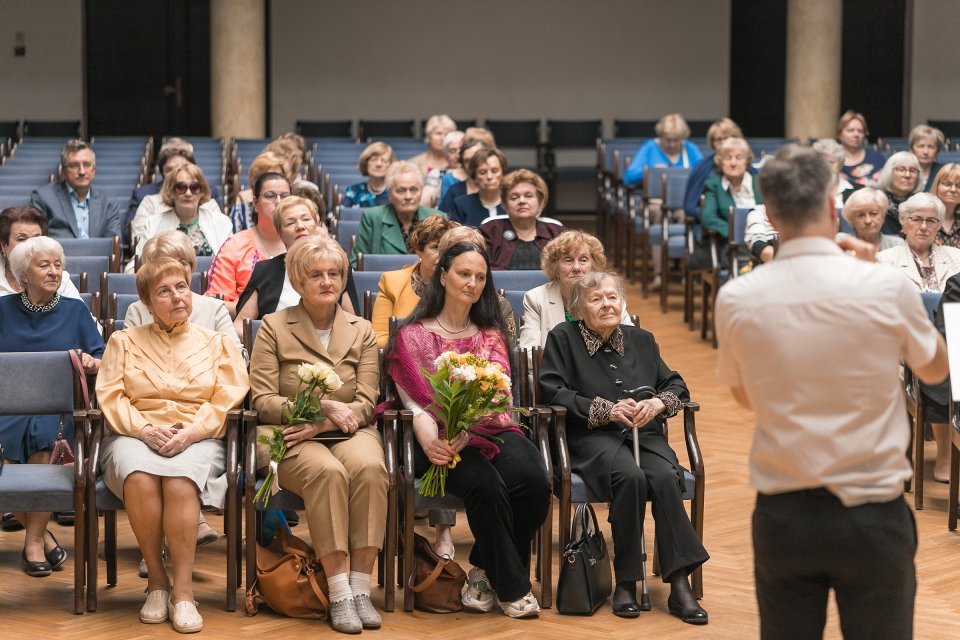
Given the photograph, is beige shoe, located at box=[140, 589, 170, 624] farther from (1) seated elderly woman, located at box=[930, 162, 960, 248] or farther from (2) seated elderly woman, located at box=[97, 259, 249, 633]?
(1) seated elderly woman, located at box=[930, 162, 960, 248]

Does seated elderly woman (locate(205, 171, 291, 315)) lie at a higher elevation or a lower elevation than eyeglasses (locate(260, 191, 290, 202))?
lower

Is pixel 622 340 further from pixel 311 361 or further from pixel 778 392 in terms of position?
pixel 778 392

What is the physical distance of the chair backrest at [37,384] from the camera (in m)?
4.71

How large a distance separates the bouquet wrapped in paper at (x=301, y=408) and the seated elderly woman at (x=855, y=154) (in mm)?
6562

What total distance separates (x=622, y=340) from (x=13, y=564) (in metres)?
2.40

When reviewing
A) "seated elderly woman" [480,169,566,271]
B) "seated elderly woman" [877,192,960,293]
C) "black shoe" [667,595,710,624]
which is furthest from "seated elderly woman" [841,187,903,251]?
"black shoe" [667,595,710,624]

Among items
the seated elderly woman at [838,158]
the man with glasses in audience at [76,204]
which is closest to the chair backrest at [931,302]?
the seated elderly woman at [838,158]

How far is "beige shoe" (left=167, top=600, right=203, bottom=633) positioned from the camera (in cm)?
429

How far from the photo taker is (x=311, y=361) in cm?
471

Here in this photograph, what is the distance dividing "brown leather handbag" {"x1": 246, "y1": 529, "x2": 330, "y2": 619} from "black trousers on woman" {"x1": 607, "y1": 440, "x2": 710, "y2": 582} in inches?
39.2

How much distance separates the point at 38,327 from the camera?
5.16m

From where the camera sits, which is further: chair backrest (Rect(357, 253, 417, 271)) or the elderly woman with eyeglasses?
the elderly woman with eyeglasses

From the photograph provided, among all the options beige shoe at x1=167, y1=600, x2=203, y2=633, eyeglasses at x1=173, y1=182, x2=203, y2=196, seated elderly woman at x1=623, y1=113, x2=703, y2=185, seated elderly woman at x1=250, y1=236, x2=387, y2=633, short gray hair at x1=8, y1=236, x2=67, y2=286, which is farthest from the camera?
seated elderly woman at x1=623, y1=113, x2=703, y2=185

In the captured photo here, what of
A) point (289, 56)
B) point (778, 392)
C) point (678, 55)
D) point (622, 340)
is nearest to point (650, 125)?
point (678, 55)
